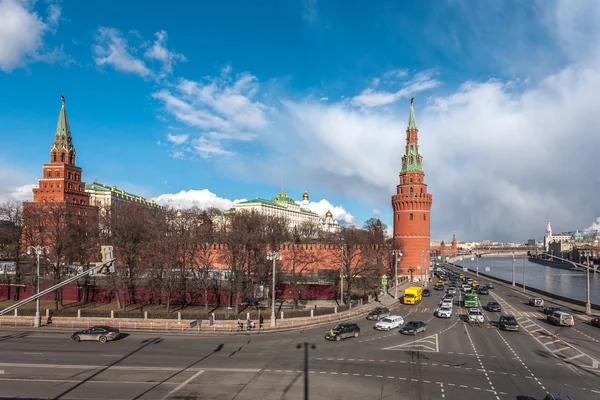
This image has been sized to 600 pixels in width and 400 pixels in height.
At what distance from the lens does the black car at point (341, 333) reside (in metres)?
33.6

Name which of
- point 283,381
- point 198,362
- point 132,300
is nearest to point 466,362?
point 283,381

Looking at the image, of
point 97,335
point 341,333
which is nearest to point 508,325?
point 341,333

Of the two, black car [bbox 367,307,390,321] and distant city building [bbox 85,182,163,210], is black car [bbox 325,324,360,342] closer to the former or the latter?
black car [bbox 367,307,390,321]

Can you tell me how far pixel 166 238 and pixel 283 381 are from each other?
3166 centimetres

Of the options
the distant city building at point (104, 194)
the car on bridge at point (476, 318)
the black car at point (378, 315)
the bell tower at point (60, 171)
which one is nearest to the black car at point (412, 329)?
the black car at point (378, 315)

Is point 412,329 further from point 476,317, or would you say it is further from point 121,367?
point 121,367

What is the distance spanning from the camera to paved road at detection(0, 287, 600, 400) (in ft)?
70.0

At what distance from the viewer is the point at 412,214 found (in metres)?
97.3

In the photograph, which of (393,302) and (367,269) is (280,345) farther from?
(393,302)

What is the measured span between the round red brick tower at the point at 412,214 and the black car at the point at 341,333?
6235cm

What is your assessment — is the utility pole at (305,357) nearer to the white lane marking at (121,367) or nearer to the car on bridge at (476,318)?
the white lane marking at (121,367)

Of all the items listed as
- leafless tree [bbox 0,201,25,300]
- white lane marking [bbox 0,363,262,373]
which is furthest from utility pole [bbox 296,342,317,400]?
leafless tree [bbox 0,201,25,300]

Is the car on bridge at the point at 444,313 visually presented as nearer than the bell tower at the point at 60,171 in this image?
Yes

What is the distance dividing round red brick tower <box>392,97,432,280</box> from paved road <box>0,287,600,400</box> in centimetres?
5852
